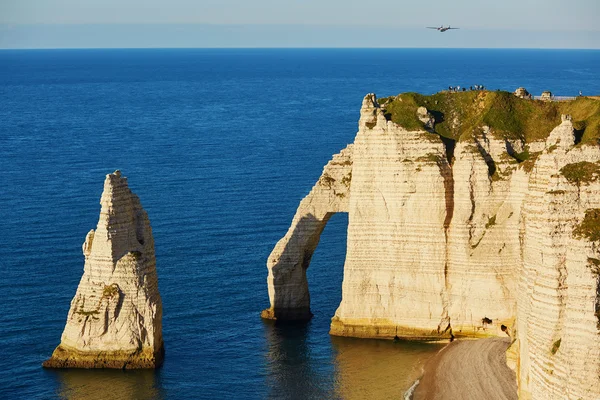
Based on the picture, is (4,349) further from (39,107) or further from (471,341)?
(39,107)

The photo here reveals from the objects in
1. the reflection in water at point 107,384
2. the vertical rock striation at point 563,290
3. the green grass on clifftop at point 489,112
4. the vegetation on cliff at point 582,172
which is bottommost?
the reflection in water at point 107,384

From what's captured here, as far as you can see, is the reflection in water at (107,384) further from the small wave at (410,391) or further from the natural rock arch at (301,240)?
the natural rock arch at (301,240)

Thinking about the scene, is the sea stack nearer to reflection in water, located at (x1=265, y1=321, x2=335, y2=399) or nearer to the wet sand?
reflection in water, located at (x1=265, y1=321, x2=335, y2=399)

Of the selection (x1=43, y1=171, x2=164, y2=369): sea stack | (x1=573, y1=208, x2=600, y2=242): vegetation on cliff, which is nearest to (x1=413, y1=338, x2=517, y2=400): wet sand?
(x1=43, y1=171, x2=164, y2=369): sea stack

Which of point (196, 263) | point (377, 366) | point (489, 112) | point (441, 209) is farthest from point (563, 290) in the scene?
point (196, 263)

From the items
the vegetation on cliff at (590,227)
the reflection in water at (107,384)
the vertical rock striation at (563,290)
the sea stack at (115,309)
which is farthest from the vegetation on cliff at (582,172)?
the sea stack at (115,309)

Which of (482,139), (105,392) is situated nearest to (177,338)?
(105,392)
